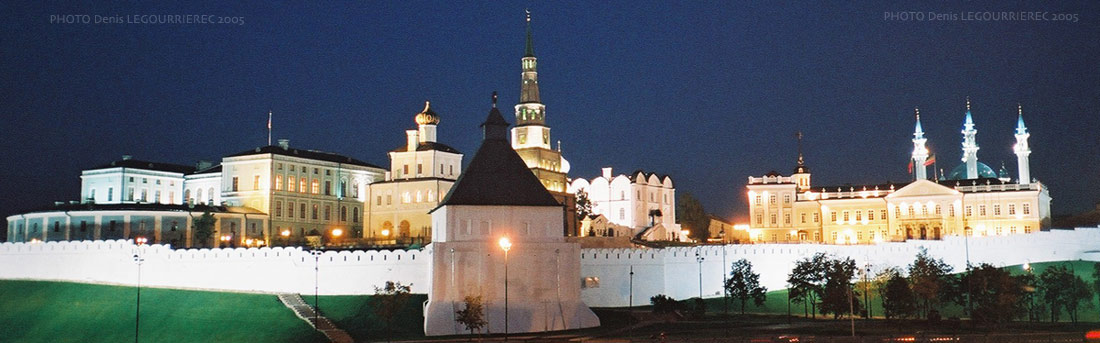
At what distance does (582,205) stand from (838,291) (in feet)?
143

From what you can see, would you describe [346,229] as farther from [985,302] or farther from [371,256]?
[985,302]

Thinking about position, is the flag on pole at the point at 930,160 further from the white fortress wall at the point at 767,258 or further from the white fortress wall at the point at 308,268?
the white fortress wall at the point at 308,268

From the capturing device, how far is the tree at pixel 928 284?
186ft

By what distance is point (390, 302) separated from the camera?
49719mm

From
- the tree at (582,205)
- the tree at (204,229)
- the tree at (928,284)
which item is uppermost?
the tree at (582,205)

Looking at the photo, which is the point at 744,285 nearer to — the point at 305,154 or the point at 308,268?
the point at 308,268

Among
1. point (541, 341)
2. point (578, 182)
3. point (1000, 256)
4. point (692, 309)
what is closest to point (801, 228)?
point (578, 182)

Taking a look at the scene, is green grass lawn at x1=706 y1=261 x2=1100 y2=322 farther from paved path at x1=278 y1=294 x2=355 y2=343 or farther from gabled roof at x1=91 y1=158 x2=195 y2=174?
gabled roof at x1=91 y1=158 x2=195 y2=174

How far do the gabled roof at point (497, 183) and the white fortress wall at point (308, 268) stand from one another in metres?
4.73

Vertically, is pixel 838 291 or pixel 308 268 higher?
pixel 308 268

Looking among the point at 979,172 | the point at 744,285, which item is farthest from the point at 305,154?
the point at 979,172

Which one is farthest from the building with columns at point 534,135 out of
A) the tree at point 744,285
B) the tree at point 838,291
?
A: the tree at point 838,291

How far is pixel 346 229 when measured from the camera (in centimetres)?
8969

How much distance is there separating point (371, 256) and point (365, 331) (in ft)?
25.5
